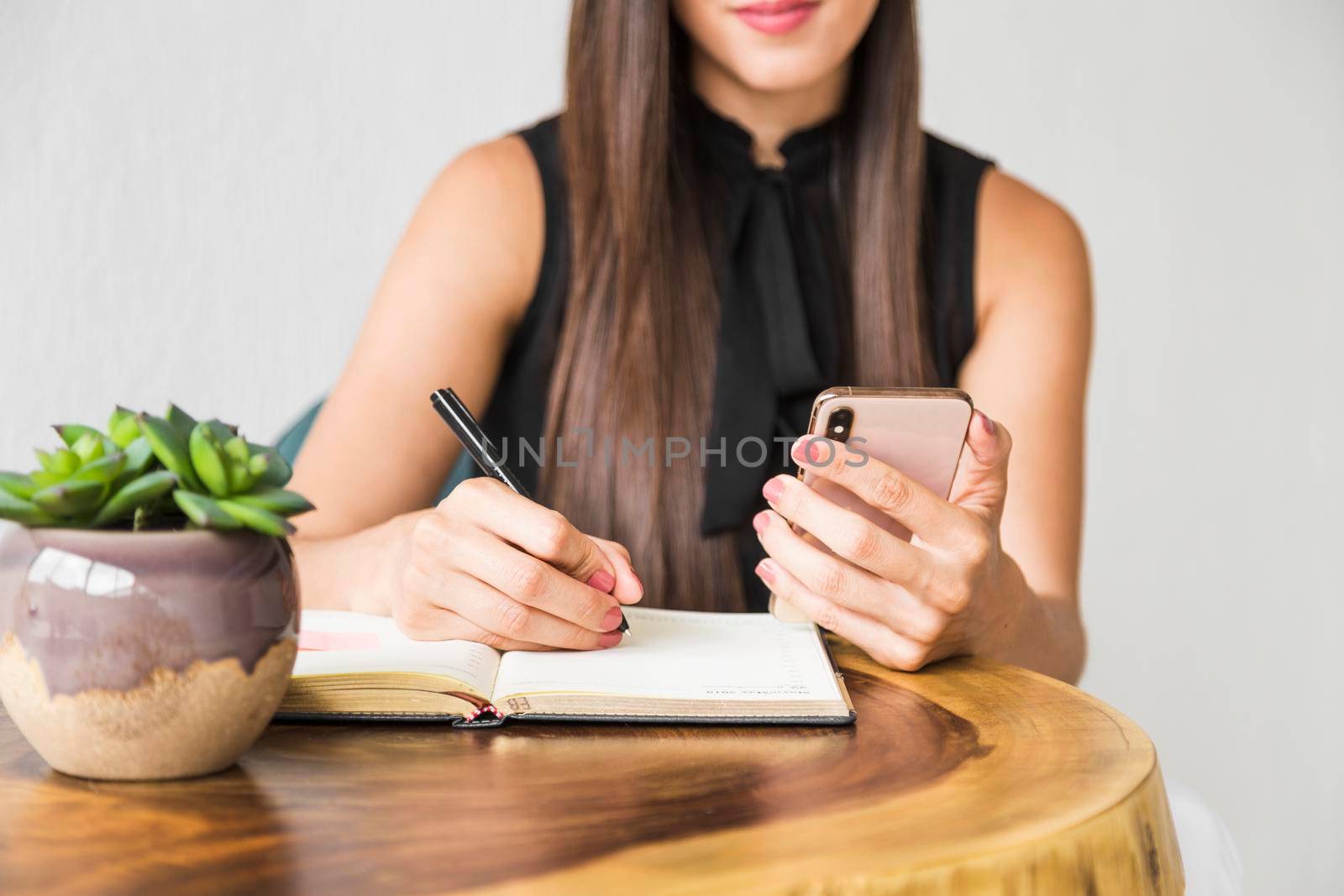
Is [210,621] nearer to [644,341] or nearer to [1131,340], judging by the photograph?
[644,341]

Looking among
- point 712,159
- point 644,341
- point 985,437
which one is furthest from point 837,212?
point 985,437

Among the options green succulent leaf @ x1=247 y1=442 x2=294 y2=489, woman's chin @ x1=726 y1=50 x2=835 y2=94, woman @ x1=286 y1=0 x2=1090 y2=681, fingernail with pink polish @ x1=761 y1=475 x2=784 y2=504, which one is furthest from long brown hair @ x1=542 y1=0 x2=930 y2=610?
green succulent leaf @ x1=247 y1=442 x2=294 y2=489

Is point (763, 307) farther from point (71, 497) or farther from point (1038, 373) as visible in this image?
point (71, 497)

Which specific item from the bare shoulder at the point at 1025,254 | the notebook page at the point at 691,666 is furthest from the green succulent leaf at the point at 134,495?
the bare shoulder at the point at 1025,254

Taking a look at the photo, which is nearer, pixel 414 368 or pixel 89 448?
pixel 89 448

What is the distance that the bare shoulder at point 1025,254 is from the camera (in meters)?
1.62

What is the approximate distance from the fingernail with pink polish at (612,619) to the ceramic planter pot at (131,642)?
0.96 feet

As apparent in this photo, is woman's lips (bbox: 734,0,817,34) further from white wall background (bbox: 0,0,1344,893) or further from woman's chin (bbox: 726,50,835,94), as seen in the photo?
white wall background (bbox: 0,0,1344,893)

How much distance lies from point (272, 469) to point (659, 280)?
929 mm

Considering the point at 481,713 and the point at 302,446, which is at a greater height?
the point at 481,713

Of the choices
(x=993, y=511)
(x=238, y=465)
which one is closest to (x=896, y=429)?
(x=993, y=511)

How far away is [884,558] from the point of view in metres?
0.86

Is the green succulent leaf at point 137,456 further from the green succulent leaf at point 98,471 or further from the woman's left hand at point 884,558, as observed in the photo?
the woman's left hand at point 884,558

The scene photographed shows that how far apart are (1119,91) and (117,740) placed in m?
2.30
